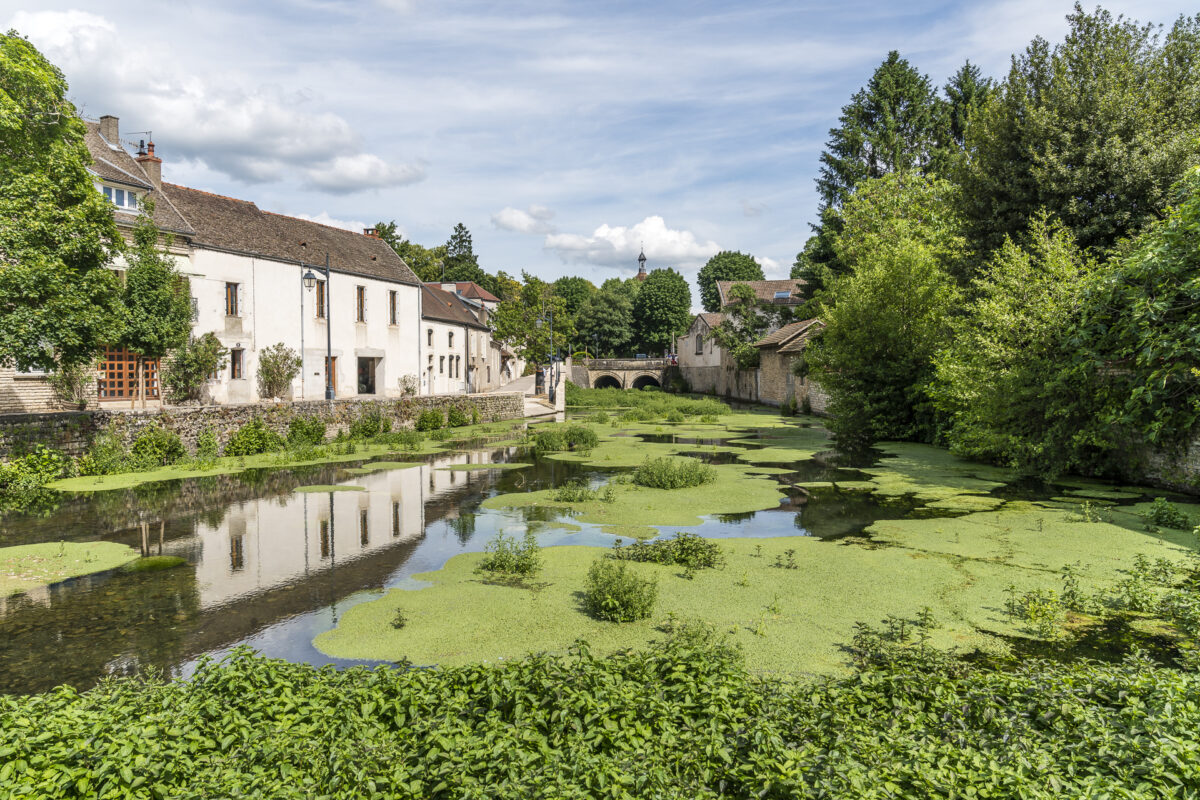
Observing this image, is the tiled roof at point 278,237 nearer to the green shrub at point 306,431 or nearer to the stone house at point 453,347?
the stone house at point 453,347

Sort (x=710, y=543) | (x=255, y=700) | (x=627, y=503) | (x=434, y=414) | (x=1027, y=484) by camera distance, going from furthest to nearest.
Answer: (x=434, y=414), (x=1027, y=484), (x=627, y=503), (x=710, y=543), (x=255, y=700)

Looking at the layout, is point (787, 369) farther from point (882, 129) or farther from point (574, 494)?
point (574, 494)

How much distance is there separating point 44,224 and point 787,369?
3713 centimetres

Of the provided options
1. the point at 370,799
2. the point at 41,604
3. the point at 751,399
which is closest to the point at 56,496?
the point at 41,604

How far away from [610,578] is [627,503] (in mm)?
6556

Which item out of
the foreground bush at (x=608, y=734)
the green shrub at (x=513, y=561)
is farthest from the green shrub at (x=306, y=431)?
the foreground bush at (x=608, y=734)

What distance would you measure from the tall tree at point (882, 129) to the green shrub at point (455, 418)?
26.8 m

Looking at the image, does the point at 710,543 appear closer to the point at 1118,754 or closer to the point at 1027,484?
the point at 1118,754

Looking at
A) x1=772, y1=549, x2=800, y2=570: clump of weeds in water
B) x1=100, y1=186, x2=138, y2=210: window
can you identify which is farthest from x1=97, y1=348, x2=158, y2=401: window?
x1=772, y1=549, x2=800, y2=570: clump of weeds in water

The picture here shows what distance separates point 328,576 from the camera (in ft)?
32.4

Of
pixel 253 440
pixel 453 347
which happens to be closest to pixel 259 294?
pixel 253 440

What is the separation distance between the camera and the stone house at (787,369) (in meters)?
38.2

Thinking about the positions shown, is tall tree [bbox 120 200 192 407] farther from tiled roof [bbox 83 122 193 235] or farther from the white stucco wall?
the white stucco wall

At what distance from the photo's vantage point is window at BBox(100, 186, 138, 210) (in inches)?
984
